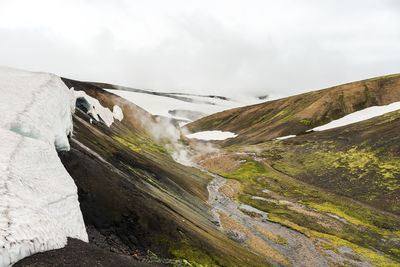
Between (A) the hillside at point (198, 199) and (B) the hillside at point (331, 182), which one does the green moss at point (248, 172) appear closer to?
(B) the hillside at point (331, 182)

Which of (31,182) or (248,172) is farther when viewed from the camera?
(248,172)

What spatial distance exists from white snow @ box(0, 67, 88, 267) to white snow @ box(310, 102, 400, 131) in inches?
6616

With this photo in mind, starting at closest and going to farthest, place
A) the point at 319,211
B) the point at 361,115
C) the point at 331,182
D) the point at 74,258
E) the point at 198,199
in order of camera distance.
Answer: the point at 74,258, the point at 198,199, the point at 319,211, the point at 331,182, the point at 361,115

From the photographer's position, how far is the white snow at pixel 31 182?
469 inches

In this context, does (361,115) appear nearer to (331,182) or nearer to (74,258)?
(331,182)

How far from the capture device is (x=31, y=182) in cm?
1677

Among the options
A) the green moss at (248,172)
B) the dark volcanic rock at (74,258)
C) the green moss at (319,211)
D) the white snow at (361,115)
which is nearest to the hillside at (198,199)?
the dark volcanic rock at (74,258)

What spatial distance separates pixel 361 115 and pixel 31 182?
189666 mm

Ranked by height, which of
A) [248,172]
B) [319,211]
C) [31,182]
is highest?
[31,182]

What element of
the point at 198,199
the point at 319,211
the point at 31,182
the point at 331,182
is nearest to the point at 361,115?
the point at 331,182

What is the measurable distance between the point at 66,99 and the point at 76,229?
27931 millimetres

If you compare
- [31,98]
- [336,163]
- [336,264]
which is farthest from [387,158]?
[31,98]

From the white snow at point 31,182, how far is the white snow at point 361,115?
551 ft

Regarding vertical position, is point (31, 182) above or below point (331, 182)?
above
